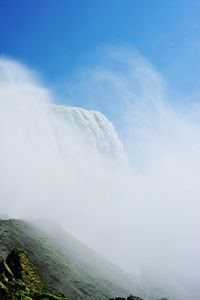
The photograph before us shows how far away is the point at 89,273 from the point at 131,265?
72232 mm

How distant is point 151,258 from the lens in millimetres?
186750

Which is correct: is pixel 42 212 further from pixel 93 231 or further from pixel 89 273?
pixel 89 273

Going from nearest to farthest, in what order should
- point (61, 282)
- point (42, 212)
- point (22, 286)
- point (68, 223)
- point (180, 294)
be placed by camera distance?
point (22, 286) < point (61, 282) < point (180, 294) < point (42, 212) < point (68, 223)

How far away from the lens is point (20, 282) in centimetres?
5625

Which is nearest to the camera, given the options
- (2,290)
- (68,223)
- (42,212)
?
(2,290)

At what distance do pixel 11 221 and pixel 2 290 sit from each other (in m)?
51.3

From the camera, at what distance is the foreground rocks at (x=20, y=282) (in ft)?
163

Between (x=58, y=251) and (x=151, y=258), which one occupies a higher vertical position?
(x=151, y=258)

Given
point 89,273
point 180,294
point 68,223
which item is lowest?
point 89,273

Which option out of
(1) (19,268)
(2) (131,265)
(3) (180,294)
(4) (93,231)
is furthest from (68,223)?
(1) (19,268)

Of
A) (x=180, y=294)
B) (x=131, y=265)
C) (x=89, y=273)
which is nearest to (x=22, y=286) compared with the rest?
(x=89, y=273)

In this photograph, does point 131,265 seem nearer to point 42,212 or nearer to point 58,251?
point 42,212

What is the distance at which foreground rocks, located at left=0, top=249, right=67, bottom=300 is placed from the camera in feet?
163

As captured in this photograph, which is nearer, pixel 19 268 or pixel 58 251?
pixel 19 268
